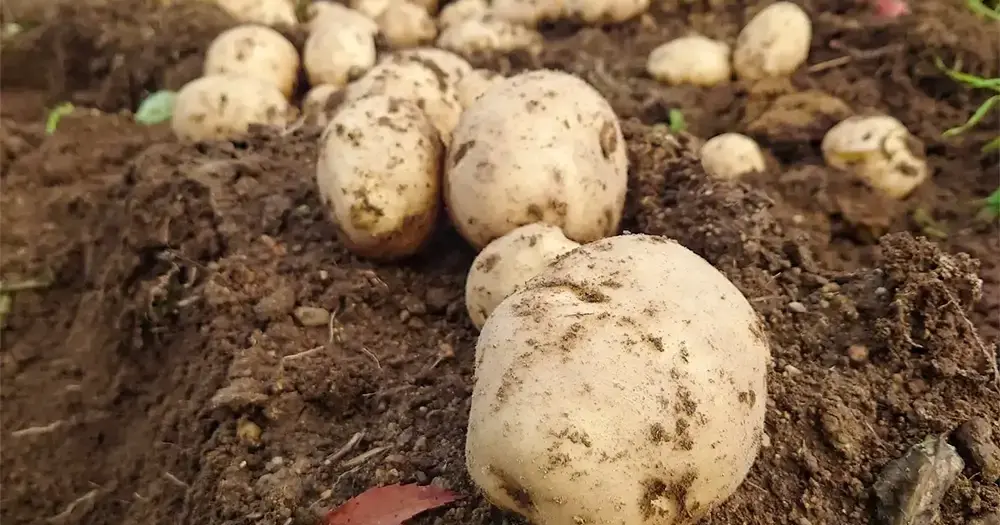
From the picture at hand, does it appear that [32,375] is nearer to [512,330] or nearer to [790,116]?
[512,330]

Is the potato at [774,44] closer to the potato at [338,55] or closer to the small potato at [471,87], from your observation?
the small potato at [471,87]

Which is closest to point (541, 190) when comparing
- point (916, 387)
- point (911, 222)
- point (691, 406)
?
point (691, 406)

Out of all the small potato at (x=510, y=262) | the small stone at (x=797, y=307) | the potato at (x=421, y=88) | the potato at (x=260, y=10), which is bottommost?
the small stone at (x=797, y=307)

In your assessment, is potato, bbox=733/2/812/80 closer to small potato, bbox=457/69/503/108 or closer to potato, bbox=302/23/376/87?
small potato, bbox=457/69/503/108

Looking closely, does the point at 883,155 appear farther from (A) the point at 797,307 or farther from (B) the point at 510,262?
(B) the point at 510,262

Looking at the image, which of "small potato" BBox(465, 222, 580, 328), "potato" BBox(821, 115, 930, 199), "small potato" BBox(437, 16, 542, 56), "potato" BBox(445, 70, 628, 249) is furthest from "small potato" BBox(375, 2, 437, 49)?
"small potato" BBox(465, 222, 580, 328)

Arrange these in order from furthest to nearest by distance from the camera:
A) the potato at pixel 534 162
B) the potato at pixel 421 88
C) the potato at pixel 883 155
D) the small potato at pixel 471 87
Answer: the potato at pixel 883 155, the small potato at pixel 471 87, the potato at pixel 421 88, the potato at pixel 534 162

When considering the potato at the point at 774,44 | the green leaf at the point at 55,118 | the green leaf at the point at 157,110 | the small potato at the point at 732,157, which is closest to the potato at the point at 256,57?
the green leaf at the point at 157,110
